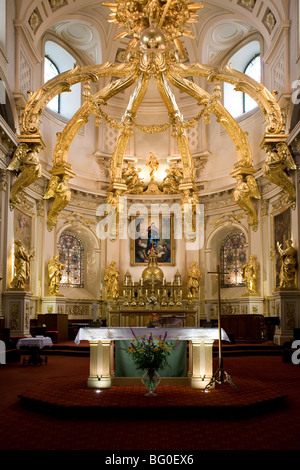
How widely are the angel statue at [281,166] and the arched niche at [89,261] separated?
9009 millimetres

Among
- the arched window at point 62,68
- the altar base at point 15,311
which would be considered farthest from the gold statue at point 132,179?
the altar base at point 15,311

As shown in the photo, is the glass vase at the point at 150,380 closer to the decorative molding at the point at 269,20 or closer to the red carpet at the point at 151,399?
the red carpet at the point at 151,399

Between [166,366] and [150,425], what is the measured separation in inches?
100

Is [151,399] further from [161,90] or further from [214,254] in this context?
[214,254]

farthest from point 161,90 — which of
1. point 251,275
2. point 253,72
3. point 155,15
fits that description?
point 251,275

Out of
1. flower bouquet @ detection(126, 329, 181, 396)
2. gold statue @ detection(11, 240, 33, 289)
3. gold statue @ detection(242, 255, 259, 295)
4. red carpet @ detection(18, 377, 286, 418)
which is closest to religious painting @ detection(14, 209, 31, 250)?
gold statue @ detection(11, 240, 33, 289)

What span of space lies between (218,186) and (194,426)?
647 inches

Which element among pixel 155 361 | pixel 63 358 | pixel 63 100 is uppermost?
pixel 63 100

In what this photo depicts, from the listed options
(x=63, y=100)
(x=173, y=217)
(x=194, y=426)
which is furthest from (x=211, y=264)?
(x=194, y=426)

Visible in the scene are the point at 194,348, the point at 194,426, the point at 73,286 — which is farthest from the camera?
the point at 73,286

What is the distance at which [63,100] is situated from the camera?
21594 millimetres

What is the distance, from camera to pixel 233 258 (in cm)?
2138

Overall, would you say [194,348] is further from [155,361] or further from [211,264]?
[211,264]

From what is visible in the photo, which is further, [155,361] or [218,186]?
[218,186]
